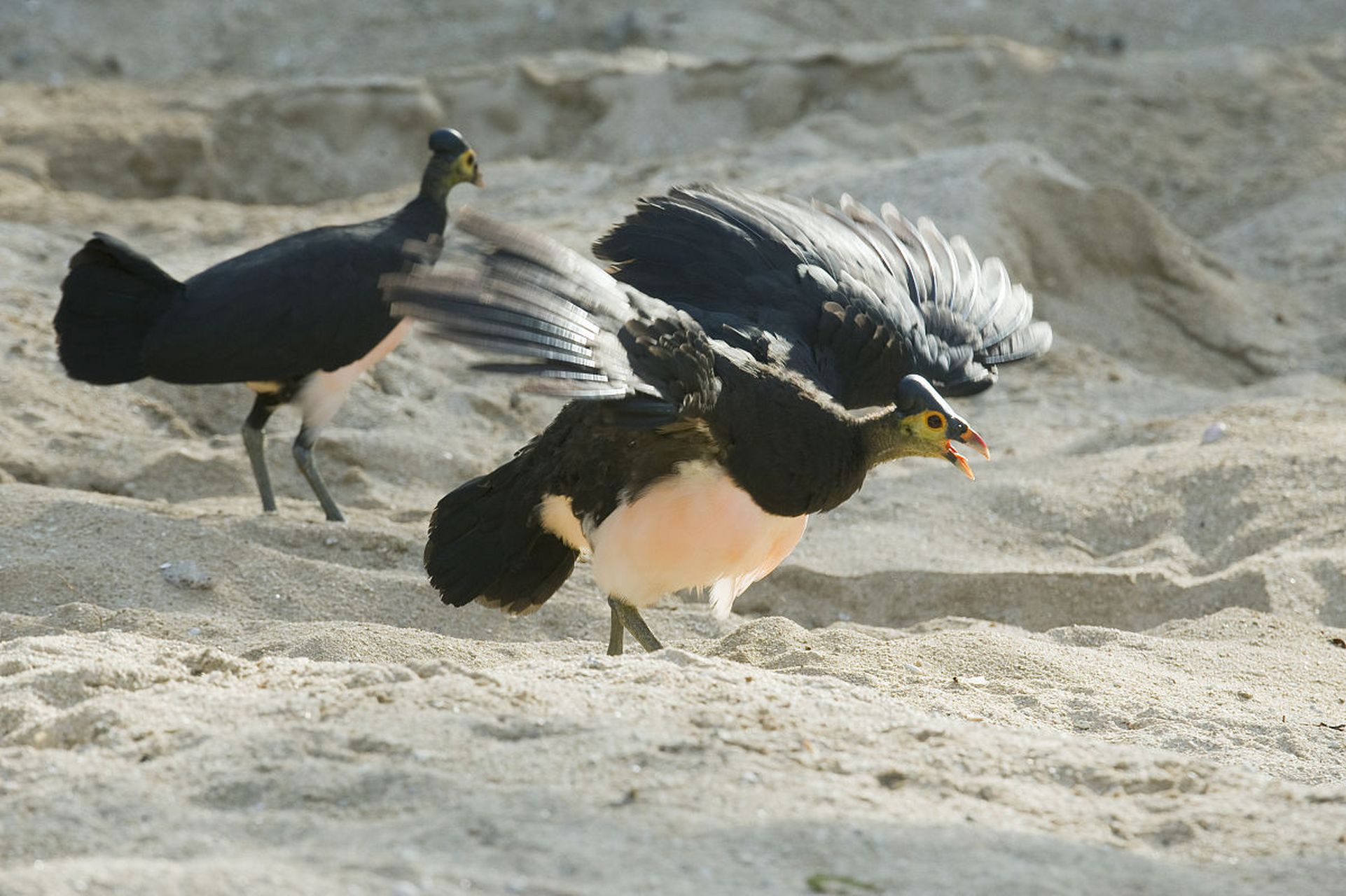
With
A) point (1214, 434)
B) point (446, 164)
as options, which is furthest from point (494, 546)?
point (1214, 434)

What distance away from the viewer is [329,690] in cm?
344

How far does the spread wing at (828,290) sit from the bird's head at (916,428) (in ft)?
0.74

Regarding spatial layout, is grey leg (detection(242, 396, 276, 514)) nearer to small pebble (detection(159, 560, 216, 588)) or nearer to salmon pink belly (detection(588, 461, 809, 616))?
small pebble (detection(159, 560, 216, 588))

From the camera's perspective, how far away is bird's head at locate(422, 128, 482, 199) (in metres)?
Answer: 6.80

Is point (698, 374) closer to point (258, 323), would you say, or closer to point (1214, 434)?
point (258, 323)

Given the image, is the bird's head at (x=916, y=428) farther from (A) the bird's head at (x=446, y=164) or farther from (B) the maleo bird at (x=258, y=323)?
(A) the bird's head at (x=446, y=164)

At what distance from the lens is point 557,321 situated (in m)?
A: 3.72

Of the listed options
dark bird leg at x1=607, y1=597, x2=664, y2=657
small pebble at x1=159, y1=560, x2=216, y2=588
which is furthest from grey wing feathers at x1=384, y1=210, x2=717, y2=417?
small pebble at x1=159, y1=560, x2=216, y2=588

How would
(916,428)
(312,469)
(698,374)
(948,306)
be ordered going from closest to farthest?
(698,374), (916,428), (948,306), (312,469)

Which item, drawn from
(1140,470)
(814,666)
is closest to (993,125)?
(1140,470)

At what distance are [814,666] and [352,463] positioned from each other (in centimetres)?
299

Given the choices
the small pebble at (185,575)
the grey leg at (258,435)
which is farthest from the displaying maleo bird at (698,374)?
the grey leg at (258,435)

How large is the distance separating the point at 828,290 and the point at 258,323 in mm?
2187

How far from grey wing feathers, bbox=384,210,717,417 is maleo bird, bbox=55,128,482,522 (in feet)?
6.83
